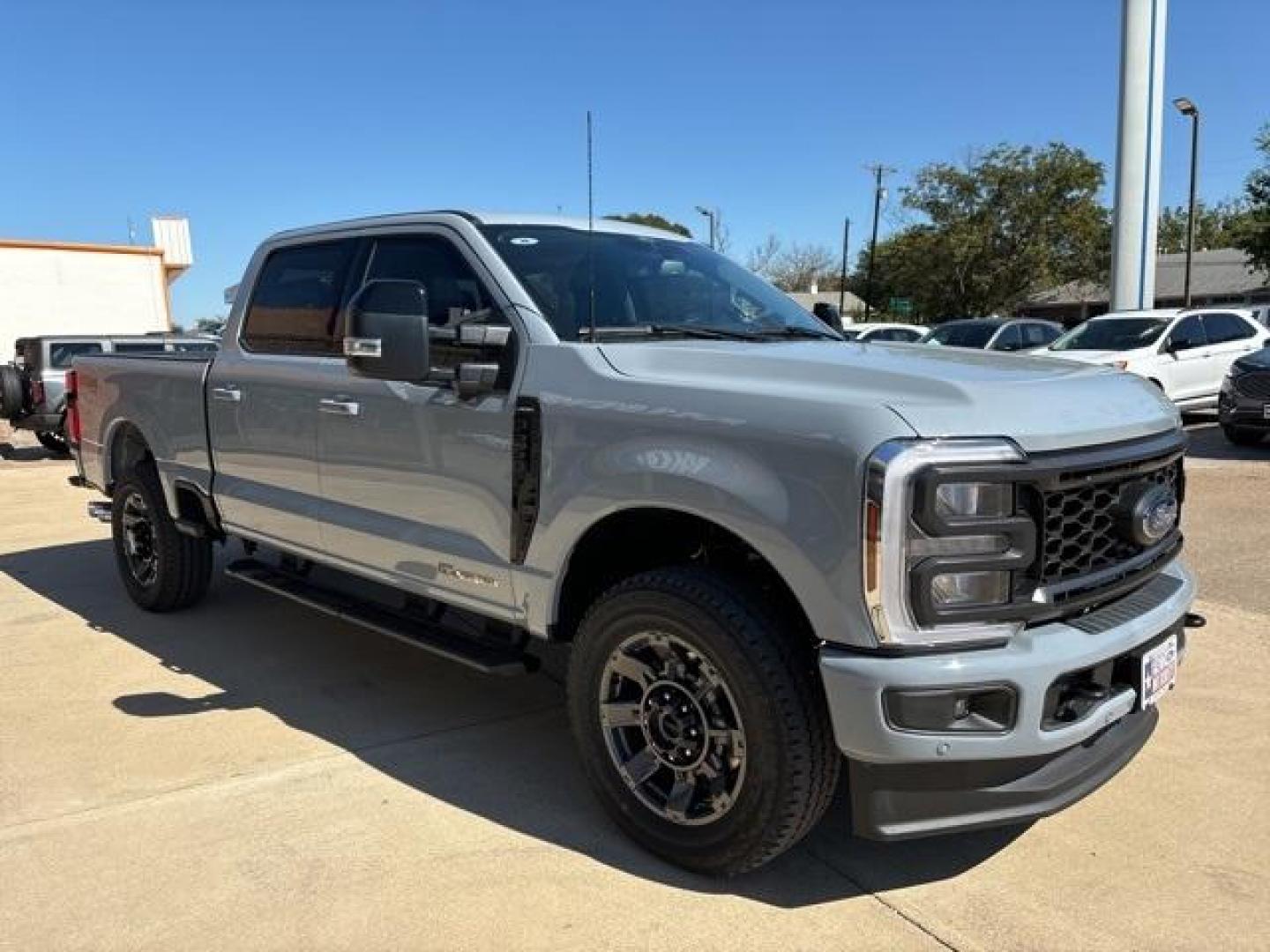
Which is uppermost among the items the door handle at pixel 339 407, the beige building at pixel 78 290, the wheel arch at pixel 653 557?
the beige building at pixel 78 290

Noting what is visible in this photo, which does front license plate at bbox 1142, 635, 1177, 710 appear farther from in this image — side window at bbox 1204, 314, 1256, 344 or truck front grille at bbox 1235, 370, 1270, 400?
side window at bbox 1204, 314, 1256, 344

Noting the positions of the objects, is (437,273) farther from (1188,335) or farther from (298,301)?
(1188,335)

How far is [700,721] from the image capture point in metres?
2.95

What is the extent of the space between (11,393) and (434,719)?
11.8 meters

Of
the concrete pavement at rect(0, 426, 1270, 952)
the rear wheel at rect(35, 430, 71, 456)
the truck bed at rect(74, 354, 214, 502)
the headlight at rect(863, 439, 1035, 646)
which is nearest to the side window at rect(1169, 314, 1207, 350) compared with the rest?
the concrete pavement at rect(0, 426, 1270, 952)

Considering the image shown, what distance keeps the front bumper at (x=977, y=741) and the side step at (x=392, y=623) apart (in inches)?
55.2

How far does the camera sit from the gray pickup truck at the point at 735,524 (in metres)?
2.50

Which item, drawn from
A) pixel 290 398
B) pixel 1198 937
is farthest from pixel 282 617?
pixel 1198 937

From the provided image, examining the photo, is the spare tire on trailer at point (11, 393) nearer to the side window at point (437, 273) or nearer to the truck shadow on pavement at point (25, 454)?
the truck shadow on pavement at point (25, 454)

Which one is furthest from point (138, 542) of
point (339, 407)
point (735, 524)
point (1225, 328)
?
point (1225, 328)

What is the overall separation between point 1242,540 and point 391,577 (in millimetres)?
6278

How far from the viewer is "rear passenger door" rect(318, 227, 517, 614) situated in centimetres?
348

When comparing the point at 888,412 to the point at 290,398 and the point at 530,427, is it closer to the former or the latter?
the point at 530,427

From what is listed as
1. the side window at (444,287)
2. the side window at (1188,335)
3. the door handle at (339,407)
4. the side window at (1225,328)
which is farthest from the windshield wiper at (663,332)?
the side window at (1225,328)
